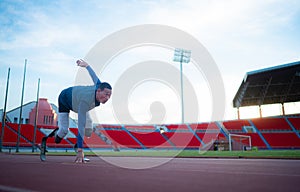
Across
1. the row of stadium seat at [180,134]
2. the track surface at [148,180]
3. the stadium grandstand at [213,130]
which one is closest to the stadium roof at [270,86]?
the stadium grandstand at [213,130]

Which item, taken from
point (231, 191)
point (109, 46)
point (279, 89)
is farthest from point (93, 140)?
point (231, 191)

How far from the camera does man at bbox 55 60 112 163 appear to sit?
5.55 metres

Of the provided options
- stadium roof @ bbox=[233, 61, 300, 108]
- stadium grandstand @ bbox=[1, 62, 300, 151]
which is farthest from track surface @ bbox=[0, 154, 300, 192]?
stadium grandstand @ bbox=[1, 62, 300, 151]

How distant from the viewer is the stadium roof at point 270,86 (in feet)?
94.6

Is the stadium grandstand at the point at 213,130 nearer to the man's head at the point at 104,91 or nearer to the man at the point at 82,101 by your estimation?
the man at the point at 82,101

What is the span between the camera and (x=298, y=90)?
109 feet

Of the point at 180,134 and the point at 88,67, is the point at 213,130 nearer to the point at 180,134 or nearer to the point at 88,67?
the point at 180,134

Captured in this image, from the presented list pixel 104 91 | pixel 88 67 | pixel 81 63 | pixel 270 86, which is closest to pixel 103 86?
pixel 104 91

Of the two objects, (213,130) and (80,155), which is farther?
(213,130)

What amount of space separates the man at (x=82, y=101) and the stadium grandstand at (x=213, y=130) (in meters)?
24.4

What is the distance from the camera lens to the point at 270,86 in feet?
108

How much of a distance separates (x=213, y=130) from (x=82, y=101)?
34386 mm

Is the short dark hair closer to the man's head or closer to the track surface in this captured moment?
the man's head

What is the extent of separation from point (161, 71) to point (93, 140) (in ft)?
87.4
